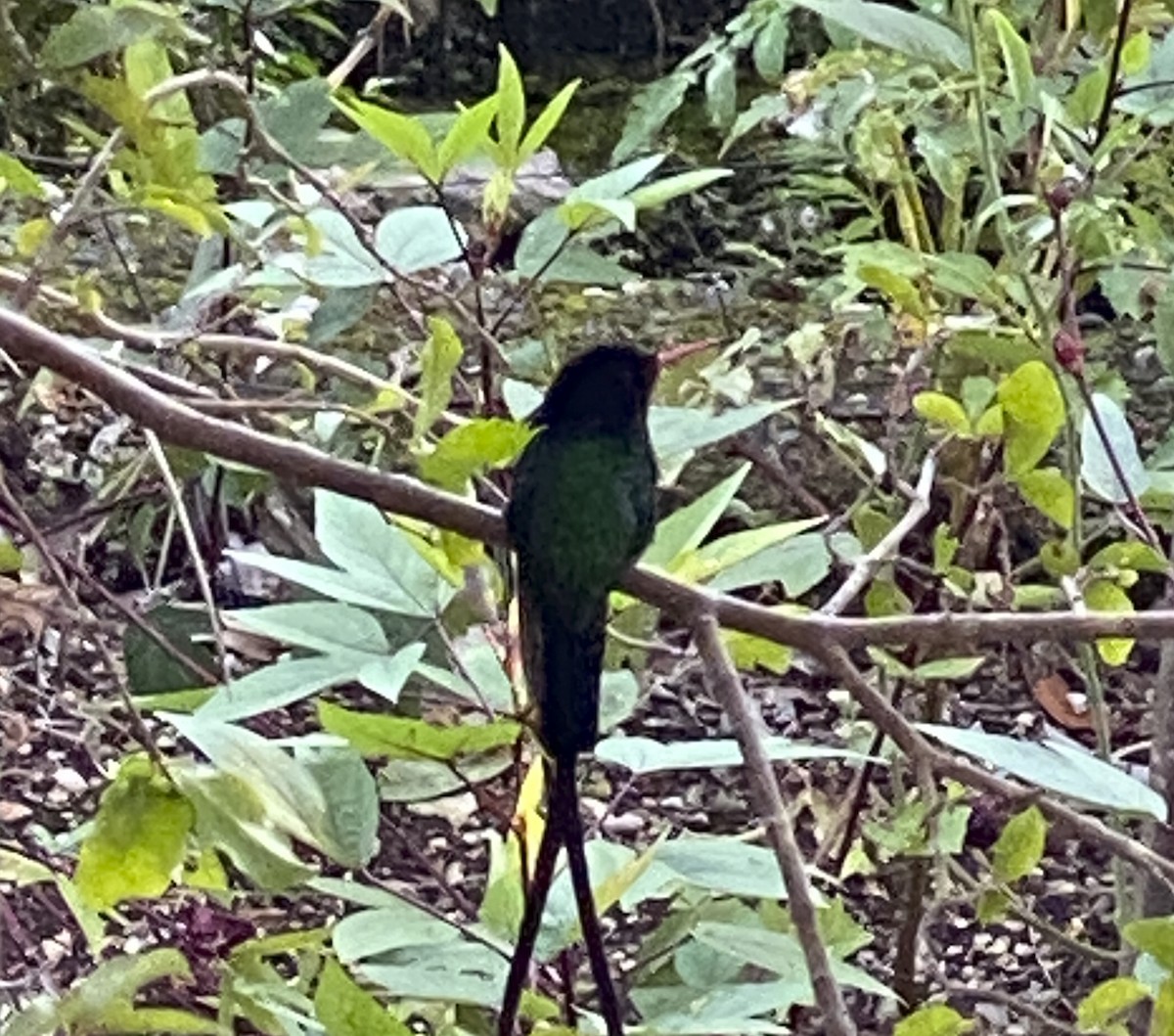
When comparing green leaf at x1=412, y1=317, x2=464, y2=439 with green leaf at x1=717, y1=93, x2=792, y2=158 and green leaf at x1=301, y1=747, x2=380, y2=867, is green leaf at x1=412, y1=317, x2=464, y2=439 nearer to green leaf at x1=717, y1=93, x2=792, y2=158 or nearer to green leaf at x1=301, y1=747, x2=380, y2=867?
green leaf at x1=301, y1=747, x2=380, y2=867

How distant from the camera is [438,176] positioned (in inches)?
33.8

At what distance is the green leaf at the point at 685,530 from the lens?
0.82 metres

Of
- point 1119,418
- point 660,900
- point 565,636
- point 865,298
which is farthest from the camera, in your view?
point 865,298

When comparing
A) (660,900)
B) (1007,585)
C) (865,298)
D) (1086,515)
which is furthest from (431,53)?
(1007,585)

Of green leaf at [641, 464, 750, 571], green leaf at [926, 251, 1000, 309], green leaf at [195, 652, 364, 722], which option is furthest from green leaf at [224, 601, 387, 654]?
green leaf at [926, 251, 1000, 309]

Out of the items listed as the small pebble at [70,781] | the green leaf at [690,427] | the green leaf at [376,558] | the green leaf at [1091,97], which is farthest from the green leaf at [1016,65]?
the small pebble at [70,781]

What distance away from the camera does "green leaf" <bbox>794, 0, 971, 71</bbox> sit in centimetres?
82

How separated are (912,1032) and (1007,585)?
1.29 ft

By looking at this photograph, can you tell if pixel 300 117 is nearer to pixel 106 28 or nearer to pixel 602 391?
pixel 106 28

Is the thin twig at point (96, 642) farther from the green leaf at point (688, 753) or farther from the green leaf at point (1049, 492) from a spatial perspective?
the green leaf at point (1049, 492)

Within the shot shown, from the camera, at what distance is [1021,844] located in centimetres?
93

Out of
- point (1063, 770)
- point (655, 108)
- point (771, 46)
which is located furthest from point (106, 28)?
point (655, 108)

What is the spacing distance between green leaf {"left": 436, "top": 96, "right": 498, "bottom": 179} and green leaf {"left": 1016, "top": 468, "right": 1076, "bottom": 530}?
0.88 ft

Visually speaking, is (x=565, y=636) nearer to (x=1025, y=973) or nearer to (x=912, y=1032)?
(x=912, y=1032)
